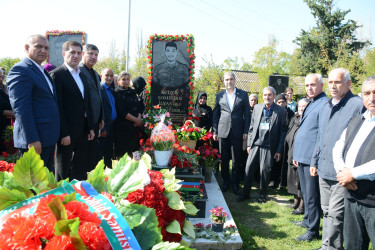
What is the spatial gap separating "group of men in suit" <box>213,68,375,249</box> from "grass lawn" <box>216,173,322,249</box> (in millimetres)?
164

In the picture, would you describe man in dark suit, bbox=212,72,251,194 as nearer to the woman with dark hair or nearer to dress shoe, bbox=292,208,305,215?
dress shoe, bbox=292,208,305,215

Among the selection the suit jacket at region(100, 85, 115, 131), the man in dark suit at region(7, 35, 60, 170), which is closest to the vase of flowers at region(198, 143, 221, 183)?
the suit jacket at region(100, 85, 115, 131)

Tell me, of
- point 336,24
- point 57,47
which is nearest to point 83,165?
point 57,47

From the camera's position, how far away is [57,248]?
0.64 metres

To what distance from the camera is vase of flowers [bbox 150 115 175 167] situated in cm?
377

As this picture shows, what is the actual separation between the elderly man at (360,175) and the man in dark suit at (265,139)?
8.21ft

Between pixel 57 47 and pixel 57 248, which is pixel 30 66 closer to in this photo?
pixel 57 248

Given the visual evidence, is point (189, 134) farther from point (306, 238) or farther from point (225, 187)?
point (306, 238)

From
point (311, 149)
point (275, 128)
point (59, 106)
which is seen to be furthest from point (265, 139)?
point (59, 106)

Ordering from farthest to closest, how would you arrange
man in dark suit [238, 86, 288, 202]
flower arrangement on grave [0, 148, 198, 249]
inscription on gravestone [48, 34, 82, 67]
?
1. inscription on gravestone [48, 34, 82, 67]
2. man in dark suit [238, 86, 288, 202]
3. flower arrangement on grave [0, 148, 198, 249]

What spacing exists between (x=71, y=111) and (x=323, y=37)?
27.9m

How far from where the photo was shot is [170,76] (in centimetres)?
605

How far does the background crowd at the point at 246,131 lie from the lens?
245cm

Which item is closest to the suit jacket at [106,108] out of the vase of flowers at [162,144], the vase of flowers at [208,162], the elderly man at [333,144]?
Result: the vase of flowers at [162,144]
